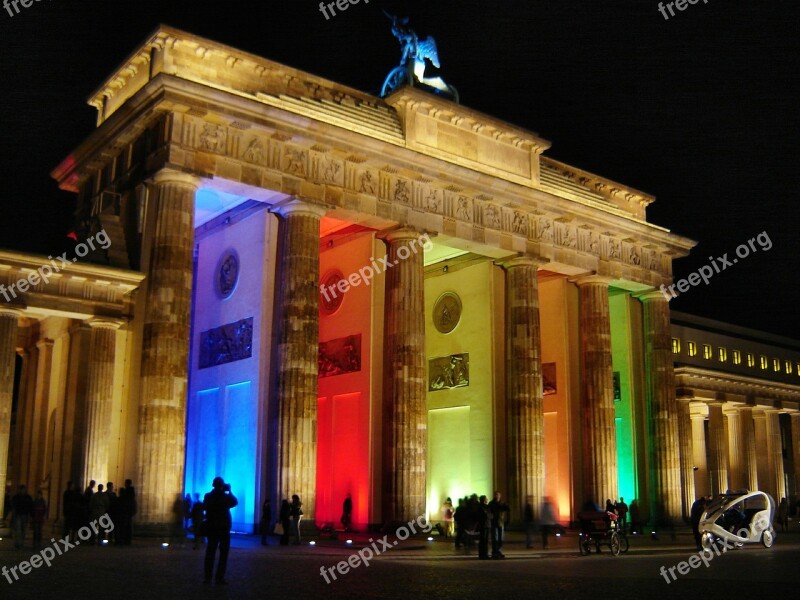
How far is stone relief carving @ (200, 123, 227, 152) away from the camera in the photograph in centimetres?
2544

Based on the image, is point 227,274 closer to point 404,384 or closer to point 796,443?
point 404,384

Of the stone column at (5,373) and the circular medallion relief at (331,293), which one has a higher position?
the circular medallion relief at (331,293)

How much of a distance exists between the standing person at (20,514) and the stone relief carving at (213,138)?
11.1 m

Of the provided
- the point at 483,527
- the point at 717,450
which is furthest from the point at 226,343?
the point at 717,450

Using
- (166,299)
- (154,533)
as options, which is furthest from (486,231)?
(154,533)

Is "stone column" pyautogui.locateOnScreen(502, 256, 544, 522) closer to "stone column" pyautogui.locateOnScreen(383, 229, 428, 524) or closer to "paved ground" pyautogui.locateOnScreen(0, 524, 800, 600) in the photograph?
"stone column" pyautogui.locateOnScreen(383, 229, 428, 524)

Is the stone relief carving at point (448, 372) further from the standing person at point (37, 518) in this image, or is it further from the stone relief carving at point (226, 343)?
the standing person at point (37, 518)

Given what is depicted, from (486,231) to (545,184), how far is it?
15.7ft

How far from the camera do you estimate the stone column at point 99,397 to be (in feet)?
77.6

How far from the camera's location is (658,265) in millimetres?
39719

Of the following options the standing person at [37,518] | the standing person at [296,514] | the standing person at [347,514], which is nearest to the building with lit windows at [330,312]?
the standing person at [347,514]

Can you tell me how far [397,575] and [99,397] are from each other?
12897 millimetres

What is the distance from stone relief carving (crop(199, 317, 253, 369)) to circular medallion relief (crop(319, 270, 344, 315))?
5.08 metres

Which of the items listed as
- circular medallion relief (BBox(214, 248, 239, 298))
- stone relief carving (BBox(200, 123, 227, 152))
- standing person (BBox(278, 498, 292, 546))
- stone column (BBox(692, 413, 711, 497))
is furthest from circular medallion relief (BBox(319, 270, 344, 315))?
stone column (BBox(692, 413, 711, 497))
